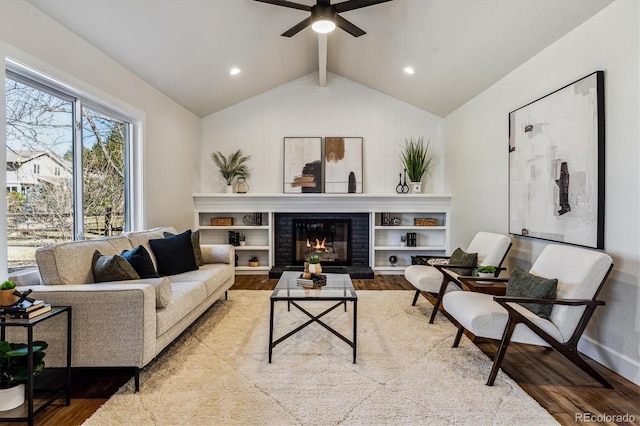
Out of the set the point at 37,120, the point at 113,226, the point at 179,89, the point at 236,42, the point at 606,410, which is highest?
the point at 236,42

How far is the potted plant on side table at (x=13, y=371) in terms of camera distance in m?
1.93

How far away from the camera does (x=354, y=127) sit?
6.13m

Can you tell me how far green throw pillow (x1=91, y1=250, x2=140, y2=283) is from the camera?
2670mm

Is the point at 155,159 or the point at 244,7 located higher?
the point at 244,7

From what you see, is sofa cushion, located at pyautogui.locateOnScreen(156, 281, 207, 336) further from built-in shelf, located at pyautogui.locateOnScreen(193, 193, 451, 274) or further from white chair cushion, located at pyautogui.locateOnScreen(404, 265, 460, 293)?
built-in shelf, located at pyautogui.locateOnScreen(193, 193, 451, 274)

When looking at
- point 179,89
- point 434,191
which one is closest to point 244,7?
point 179,89

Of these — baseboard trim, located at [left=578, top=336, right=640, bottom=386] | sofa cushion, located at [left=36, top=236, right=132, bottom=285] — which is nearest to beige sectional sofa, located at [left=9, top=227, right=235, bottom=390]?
sofa cushion, located at [left=36, top=236, right=132, bottom=285]

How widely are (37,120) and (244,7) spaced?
2.14 m

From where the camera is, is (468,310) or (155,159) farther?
(155,159)

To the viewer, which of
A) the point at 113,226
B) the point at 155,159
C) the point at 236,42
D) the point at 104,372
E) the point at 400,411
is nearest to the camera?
the point at 400,411

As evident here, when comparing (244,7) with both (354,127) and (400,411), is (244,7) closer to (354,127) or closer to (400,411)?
(354,127)

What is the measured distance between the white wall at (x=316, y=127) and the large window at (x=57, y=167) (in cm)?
226

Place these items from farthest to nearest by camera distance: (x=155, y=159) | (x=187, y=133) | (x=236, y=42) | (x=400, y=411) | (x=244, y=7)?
(x=187, y=133) → (x=155, y=159) → (x=236, y=42) → (x=244, y=7) → (x=400, y=411)

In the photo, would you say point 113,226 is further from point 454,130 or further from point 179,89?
point 454,130
